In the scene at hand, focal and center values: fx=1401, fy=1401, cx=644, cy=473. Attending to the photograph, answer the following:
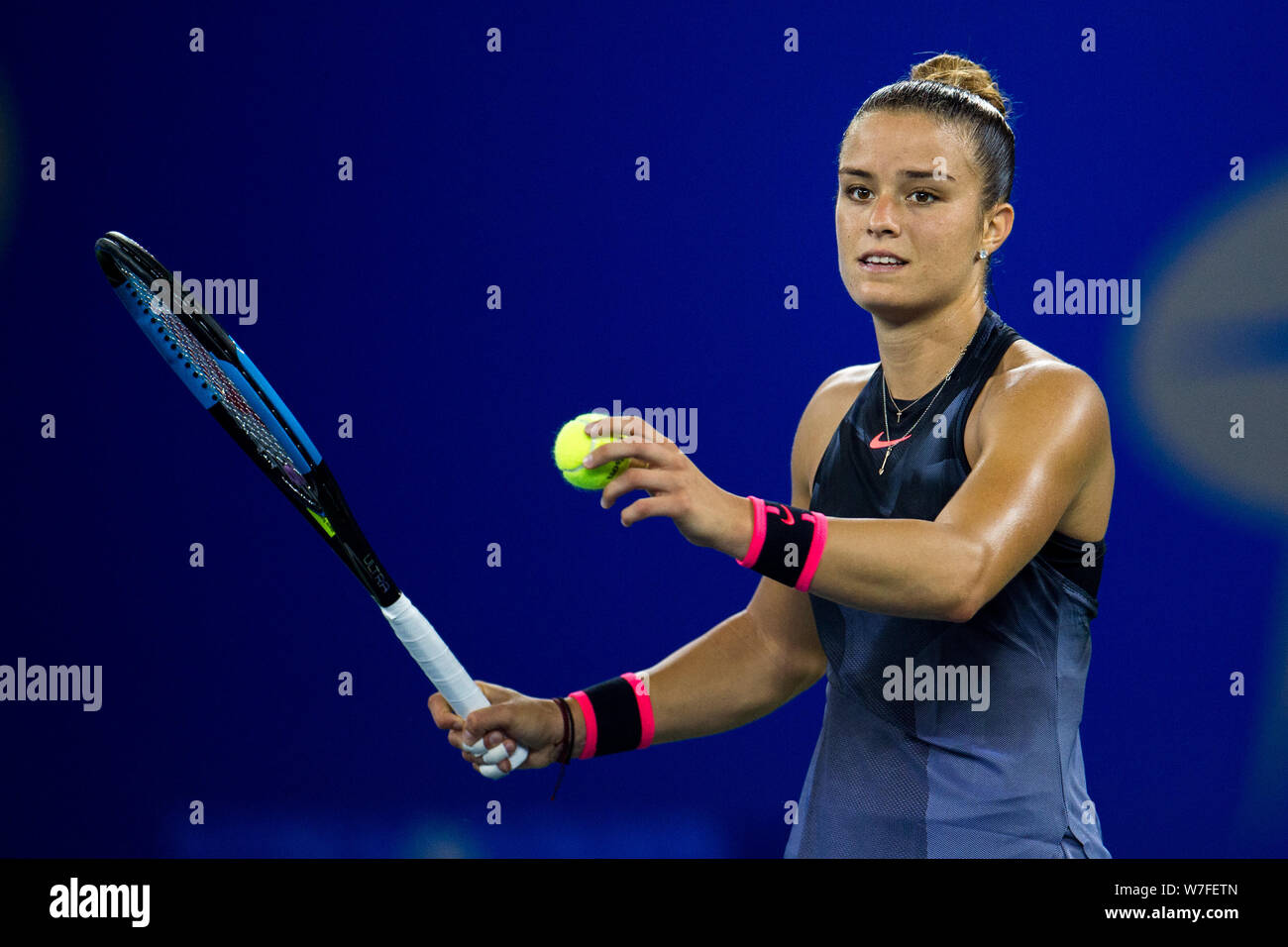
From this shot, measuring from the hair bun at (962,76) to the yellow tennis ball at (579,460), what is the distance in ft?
2.94

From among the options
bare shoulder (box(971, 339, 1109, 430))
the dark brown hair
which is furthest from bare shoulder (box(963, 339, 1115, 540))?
the dark brown hair

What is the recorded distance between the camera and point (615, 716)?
7.91 feet

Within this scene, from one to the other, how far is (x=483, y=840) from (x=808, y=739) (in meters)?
1.06

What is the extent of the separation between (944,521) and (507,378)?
2591mm

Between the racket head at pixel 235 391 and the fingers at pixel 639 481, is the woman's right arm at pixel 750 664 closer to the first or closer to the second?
the racket head at pixel 235 391

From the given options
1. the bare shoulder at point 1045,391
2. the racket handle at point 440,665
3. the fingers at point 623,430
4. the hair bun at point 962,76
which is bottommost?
the racket handle at point 440,665

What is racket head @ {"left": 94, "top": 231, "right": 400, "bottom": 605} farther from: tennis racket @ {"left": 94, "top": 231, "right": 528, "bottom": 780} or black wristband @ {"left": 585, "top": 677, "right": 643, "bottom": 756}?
black wristband @ {"left": 585, "top": 677, "right": 643, "bottom": 756}

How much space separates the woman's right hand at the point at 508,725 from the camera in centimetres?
225

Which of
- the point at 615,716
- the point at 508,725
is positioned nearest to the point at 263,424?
the point at 508,725

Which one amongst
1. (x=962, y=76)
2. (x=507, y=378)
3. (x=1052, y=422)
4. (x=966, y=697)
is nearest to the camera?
(x=1052, y=422)

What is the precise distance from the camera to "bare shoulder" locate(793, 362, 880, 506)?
255 cm

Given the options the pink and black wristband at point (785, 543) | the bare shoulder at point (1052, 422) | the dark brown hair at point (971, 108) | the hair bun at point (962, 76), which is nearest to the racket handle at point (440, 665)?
the pink and black wristband at point (785, 543)

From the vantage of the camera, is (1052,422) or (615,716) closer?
(1052,422)

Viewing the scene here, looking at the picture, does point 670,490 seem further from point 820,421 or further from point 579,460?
point 820,421
